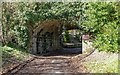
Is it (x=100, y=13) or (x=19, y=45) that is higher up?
(x=100, y=13)

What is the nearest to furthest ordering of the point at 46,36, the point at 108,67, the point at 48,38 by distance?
the point at 108,67
the point at 46,36
the point at 48,38

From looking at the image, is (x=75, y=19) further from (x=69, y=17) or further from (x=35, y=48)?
(x=35, y=48)

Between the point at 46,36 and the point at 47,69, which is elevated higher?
the point at 46,36

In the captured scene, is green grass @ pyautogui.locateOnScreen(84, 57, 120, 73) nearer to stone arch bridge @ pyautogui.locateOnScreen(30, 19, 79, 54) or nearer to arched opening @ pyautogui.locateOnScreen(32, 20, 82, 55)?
stone arch bridge @ pyautogui.locateOnScreen(30, 19, 79, 54)

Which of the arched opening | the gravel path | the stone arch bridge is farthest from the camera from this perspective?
the arched opening

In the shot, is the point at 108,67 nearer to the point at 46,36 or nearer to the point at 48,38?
the point at 46,36

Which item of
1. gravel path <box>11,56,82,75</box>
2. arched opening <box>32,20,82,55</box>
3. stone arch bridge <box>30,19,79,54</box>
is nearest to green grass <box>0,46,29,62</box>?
gravel path <box>11,56,82,75</box>

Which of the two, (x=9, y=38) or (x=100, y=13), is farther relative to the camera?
(x=9, y=38)

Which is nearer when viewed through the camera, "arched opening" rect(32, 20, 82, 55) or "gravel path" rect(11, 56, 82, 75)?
"gravel path" rect(11, 56, 82, 75)

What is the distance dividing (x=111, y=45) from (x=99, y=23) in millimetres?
886

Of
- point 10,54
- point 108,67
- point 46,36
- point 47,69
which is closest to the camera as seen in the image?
point 108,67

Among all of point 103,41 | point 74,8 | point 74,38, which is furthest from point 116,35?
point 74,38

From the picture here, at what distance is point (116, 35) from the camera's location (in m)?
7.59

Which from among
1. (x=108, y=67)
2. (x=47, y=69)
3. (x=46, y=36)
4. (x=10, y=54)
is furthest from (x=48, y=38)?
(x=108, y=67)
